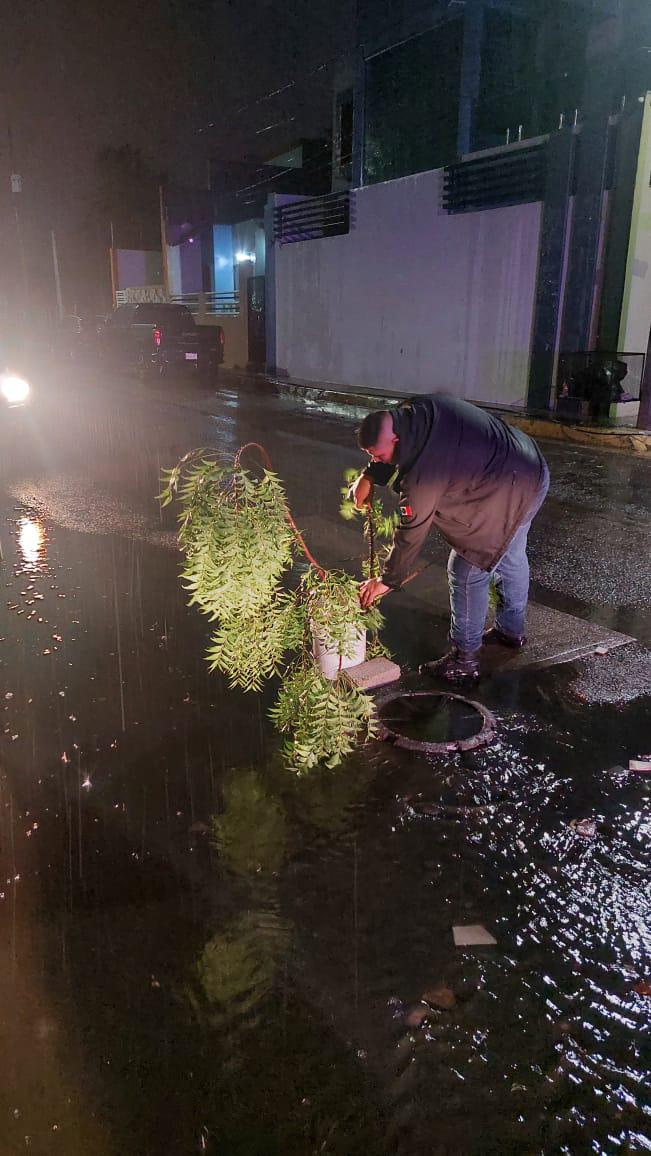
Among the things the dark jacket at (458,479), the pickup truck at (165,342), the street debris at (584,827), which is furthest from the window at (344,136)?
the street debris at (584,827)

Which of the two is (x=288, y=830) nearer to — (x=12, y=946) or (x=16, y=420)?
(x=12, y=946)

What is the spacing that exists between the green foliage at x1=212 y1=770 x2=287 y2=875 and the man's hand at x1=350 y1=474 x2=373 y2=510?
1.43m

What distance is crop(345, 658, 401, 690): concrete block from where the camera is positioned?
451cm

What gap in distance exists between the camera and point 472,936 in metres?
2.85

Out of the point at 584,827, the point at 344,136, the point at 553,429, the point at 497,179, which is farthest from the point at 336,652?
the point at 344,136

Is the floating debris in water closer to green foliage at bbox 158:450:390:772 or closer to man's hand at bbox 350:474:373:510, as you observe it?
green foliage at bbox 158:450:390:772

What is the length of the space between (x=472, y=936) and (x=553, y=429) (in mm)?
12135

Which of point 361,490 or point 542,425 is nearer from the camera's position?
point 361,490

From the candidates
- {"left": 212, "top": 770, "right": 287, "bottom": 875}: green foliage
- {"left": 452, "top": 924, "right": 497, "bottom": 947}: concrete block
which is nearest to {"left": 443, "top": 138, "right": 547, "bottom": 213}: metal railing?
{"left": 212, "top": 770, "right": 287, "bottom": 875}: green foliage

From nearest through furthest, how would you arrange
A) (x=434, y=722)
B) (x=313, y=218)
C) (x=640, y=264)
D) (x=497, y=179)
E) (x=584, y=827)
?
(x=584, y=827), (x=434, y=722), (x=640, y=264), (x=497, y=179), (x=313, y=218)

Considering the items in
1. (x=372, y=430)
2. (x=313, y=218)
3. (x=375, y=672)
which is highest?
(x=313, y=218)

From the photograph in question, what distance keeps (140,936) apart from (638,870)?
185 cm

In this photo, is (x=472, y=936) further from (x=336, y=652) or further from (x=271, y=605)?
(x=271, y=605)

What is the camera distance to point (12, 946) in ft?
9.28
